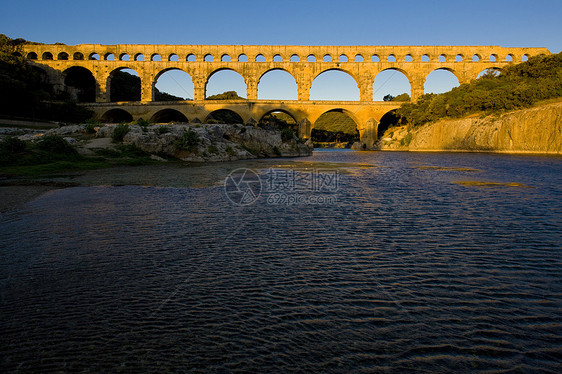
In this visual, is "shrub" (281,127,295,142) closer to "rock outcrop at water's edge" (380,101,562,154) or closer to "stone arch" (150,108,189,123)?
"rock outcrop at water's edge" (380,101,562,154)

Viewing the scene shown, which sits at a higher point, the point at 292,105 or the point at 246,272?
→ the point at 292,105

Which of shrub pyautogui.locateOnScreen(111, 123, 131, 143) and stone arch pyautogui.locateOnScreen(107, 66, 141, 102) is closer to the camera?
shrub pyautogui.locateOnScreen(111, 123, 131, 143)

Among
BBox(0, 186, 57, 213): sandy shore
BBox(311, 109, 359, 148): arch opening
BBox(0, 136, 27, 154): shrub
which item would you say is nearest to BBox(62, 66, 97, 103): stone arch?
BBox(0, 136, 27, 154): shrub

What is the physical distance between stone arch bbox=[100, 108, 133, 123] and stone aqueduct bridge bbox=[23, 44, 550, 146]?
310cm

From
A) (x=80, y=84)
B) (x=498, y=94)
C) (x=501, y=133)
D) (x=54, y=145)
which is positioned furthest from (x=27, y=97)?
(x=498, y=94)

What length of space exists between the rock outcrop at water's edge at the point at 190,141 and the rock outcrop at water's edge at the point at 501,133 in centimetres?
2559

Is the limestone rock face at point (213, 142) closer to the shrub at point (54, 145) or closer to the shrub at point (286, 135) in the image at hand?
the shrub at point (286, 135)

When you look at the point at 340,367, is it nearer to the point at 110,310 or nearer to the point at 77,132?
the point at 110,310

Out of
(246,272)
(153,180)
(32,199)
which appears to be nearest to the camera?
(246,272)

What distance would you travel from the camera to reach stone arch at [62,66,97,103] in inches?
2244

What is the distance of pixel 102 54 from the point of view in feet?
190

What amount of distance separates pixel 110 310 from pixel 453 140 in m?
49.2

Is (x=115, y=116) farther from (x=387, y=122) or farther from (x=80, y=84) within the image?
(x=387, y=122)

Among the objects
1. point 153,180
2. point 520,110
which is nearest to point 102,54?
point 153,180
